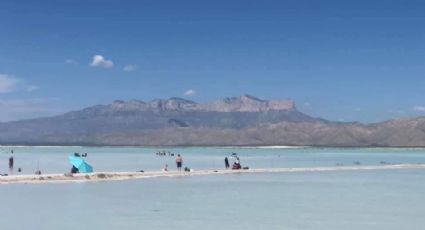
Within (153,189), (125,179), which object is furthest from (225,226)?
(125,179)

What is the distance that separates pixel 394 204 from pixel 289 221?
716cm

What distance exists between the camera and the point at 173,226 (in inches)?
864

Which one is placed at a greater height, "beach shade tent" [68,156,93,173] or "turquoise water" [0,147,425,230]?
"beach shade tent" [68,156,93,173]

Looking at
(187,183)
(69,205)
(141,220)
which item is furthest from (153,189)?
(141,220)

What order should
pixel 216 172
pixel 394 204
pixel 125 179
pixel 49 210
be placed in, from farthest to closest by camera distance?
pixel 216 172
pixel 125 179
pixel 394 204
pixel 49 210

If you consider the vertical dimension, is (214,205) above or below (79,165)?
below

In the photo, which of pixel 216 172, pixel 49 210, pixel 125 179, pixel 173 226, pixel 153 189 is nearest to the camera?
pixel 173 226

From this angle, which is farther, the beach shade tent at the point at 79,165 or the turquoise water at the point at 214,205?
the beach shade tent at the point at 79,165

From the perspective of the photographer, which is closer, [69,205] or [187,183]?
[69,205]

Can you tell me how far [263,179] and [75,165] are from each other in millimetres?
11099

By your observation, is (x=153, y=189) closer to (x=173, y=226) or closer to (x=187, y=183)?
(x=187, y=183)

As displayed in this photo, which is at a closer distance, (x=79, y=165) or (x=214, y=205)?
(x=214, y=205)

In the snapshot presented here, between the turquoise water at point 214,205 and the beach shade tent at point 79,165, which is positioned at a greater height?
the beach shade tent at point 79,165

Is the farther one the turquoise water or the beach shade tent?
the beach shade tent
